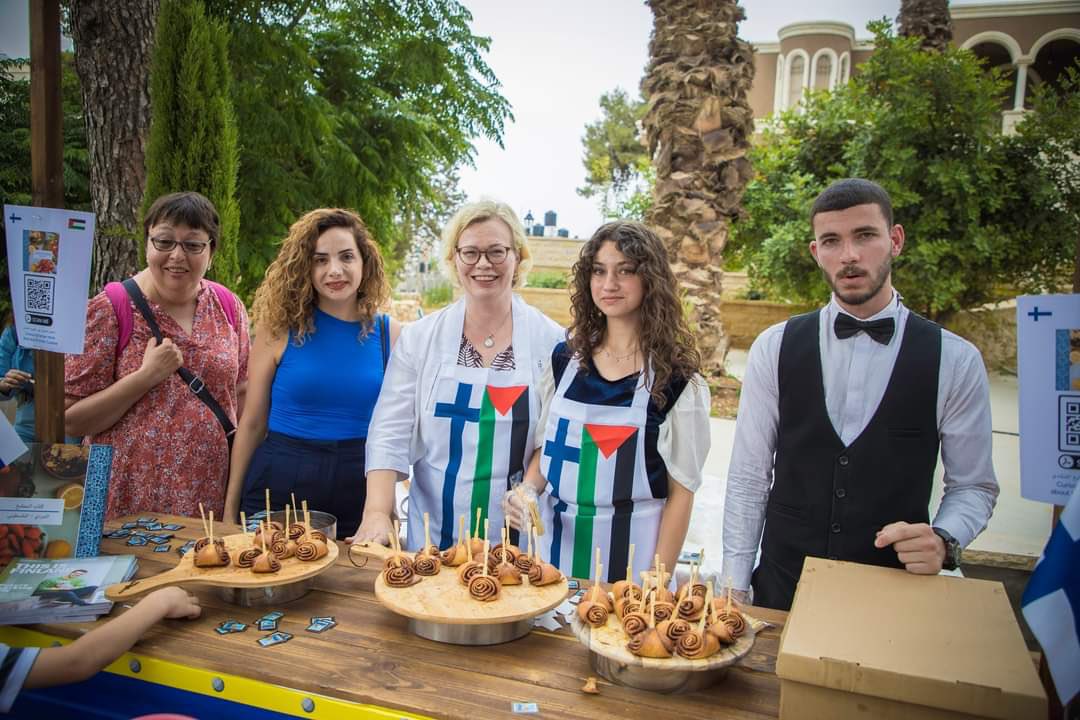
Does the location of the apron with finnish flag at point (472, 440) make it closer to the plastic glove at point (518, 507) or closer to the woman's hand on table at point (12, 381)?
the plastic glove at point (518, 507)

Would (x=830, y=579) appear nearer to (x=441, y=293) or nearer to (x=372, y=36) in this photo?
(x=372, y=36)

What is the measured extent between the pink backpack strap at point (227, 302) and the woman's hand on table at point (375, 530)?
1163 millimetres

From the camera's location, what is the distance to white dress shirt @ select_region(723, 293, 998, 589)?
80.6 inches

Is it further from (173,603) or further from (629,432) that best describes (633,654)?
(173,603)

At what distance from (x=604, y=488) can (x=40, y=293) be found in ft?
5.76

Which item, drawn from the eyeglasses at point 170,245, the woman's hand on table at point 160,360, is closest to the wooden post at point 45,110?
the woman's hand on table at point 160,360

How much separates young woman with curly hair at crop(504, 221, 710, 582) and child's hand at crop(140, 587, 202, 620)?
3.10 ft

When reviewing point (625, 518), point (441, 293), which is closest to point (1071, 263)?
point (625, 518)

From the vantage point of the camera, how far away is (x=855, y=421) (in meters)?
2.13

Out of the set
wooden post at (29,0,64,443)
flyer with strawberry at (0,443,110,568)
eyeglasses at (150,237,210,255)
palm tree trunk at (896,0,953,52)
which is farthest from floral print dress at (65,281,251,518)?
palm tree trunk at (896,0,953,52)

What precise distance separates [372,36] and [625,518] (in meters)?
6.37

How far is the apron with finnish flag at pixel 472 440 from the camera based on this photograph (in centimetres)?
253

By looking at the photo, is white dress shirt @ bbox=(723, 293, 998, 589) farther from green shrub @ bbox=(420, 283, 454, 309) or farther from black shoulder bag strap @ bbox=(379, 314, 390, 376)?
green shrub @ bbox=(420, 283, 454, 309)

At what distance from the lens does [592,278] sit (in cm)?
240
